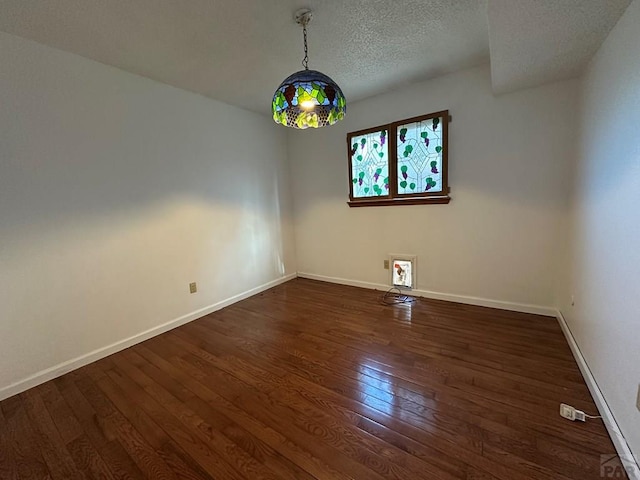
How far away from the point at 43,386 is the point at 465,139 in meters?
4.15

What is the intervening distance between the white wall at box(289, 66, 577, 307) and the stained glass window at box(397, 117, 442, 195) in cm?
14

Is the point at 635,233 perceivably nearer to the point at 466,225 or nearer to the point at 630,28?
the point at 630,28

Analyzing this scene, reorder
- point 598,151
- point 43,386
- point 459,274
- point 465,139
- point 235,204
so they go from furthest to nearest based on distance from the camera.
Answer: point 235,204
point 459,274
point 465,139
point 43,386
point 598,151

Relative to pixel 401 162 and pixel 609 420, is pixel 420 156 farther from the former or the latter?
pixel 609 420

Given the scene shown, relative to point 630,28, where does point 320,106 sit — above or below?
below

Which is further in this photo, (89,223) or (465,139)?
(465,139)

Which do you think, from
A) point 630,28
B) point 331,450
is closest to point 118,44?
point 331,450

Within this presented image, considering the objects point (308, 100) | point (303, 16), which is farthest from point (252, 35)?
point (308, 100)

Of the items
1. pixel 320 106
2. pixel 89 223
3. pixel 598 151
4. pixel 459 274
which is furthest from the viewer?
pixel 459 274

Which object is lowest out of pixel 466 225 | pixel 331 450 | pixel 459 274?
pixel 331 450

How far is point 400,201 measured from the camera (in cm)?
318

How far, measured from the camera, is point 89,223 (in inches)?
85.9

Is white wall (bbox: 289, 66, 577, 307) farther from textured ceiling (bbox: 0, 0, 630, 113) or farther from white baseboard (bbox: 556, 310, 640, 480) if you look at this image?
white baseboard (bbox: 556, 310, 640, 480)

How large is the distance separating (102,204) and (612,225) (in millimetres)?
3497
